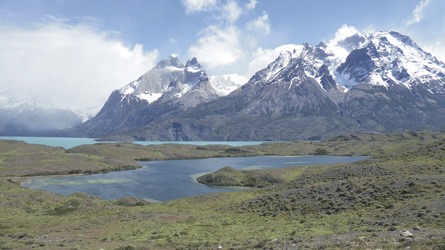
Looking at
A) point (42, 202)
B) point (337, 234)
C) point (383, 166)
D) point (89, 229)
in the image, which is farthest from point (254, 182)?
point (337, 234)

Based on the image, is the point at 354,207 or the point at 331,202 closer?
the point at 354,207

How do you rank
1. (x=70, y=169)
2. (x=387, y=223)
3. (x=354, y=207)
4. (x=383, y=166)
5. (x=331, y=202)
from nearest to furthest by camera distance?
(x=387, y=223), (x=354, y=207), (x=331, y=202), (x=383, y=166), (x=70, y=169)

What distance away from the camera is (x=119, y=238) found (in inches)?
1529

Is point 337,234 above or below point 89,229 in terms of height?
above

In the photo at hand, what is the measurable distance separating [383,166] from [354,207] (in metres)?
35.8

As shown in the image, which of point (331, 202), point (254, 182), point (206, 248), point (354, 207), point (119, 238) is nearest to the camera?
point (206, 248)

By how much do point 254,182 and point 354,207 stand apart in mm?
83160

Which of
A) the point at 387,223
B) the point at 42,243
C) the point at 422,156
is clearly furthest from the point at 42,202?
the point at 422,156

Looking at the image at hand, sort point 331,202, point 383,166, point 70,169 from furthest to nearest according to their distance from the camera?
point 70,169
point 383,166
point 331,202

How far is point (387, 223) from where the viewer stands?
3359 cm

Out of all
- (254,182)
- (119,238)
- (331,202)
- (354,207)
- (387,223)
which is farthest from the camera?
(254,182)

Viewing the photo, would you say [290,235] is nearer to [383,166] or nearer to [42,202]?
[383,166]

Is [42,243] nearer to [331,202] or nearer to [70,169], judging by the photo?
[331,202]

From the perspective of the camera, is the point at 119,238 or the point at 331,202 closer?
the point at 119,238
